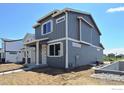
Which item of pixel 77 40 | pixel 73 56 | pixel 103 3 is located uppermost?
pixel 103 3

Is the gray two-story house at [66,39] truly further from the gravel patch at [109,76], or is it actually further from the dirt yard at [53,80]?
the gravel patch at [109,76]

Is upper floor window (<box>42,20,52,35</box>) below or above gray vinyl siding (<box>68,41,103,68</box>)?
above

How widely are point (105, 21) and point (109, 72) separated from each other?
7.97 feet

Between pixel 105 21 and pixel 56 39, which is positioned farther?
pixel 56 39

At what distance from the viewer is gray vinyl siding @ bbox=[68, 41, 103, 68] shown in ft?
39.0

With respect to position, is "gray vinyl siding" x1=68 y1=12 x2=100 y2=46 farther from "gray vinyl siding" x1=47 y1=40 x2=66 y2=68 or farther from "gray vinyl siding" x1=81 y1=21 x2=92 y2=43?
"gray vinyl siding" x1=47 y1=40 x2=66 y2=68

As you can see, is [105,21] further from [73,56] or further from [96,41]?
[96,41]

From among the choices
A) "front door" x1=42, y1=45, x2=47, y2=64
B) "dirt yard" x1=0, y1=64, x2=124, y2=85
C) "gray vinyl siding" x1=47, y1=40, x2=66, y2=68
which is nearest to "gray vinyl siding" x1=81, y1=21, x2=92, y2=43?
"gray vinyl siding" x1=47, y1=40, x2=66, y2=68

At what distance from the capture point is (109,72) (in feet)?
27.1

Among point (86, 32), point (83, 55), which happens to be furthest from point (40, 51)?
point (86, 32)

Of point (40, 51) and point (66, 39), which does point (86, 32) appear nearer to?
point (66, 39)

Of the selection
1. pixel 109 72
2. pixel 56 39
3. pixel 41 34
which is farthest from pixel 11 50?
pixel 109 72

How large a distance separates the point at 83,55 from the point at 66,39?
2.67 meters

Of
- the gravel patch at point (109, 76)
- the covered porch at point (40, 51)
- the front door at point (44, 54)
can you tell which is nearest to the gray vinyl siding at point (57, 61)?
the front door at point (44, 54)
